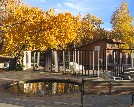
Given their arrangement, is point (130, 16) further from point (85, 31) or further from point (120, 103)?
point (120, 103)

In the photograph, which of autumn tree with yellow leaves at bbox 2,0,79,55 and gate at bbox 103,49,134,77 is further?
autumn tree with yellow leaves at bbox 2,0,79,55

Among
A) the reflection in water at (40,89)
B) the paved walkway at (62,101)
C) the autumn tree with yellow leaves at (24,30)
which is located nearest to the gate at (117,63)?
the autumn tree with yellow leaves at (24,30)

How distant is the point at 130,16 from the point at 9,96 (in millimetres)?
54067

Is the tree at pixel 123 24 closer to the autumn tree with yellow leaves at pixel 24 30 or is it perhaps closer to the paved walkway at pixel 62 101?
the autumn tree with yellow leaves at pixel 24 30

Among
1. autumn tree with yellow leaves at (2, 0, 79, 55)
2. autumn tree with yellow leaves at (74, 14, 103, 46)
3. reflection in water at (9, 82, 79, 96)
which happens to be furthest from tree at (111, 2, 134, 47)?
reflection in water at (9, 82, 79, 96)

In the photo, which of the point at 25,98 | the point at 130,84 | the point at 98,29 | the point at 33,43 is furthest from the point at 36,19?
the point at 98,29

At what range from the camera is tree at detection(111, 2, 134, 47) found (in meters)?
62.3

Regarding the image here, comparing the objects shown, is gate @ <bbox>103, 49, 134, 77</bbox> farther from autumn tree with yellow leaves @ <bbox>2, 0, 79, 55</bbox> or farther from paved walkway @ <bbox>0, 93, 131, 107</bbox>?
paved walkway @ <bbox>0, 93, 131, 107</bbox>

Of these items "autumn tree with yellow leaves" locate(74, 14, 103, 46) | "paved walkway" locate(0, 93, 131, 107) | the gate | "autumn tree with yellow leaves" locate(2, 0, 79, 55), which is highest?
"autumn tree with yellow leaves" locate(74, 14, 103, 46)

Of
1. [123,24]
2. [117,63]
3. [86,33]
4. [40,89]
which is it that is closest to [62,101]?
[40,89]

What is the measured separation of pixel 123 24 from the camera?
6319 cm

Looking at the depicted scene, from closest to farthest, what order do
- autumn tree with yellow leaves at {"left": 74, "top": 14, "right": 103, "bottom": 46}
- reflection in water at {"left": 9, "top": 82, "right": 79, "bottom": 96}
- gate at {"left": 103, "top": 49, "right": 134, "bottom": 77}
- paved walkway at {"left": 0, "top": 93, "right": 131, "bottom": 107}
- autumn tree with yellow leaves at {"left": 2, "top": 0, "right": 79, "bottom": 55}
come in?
paved walkway at {"left": 0, "top": 93, "right": 131, "bottom": 107}, reflection in water at {"left": 9, "top": 82, "right": 79, "bottom": 96}, gate at {"left": 103, "top": 49, "right": 134, "bottom": 77}, autumn tree with yellow leaves at {"left": 2, "top": 0, "right": 79, "bottom": 55}, autumn tree with yellow leaves at {"left": 74, "top": 14, "right": 103, "bottom": 46}

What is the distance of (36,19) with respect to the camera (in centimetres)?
3453

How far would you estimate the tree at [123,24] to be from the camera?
6234cm
